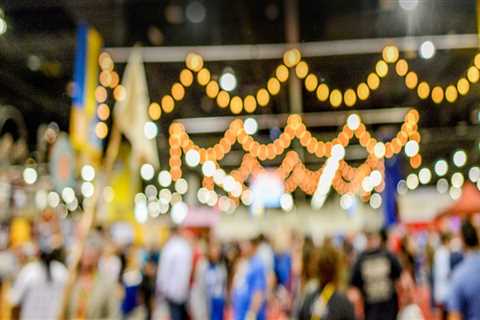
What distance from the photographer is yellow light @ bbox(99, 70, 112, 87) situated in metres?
13.5

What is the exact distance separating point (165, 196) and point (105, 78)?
1191 inches

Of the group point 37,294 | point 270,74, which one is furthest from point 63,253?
point 270,74

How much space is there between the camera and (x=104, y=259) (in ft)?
37.7

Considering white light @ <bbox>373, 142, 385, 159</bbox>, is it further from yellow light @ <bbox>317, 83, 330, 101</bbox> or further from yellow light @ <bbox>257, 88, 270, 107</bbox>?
yellow light @ <bbox>257, 88, 270, 107</bbox>

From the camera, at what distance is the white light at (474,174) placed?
3341 cm

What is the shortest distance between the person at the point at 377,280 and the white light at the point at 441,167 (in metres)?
26.6

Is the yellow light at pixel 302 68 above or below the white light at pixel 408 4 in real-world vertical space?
below

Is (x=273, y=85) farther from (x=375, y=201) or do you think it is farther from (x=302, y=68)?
(x=375, y=201)

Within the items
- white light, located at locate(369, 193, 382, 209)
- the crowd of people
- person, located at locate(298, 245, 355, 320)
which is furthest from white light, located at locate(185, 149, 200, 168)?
white light, located at locate(369, 193, 382, 209)

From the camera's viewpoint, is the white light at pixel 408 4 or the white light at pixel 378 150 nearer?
the white light at pixel 408 4

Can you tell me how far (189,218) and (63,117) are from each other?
19.2ft

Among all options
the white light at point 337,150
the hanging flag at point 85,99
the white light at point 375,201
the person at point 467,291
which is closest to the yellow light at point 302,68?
the hanging flag at point 85,99

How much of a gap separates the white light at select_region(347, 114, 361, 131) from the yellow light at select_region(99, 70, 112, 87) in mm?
6840

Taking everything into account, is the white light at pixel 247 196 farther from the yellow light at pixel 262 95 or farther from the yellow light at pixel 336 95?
the yellow light at pixel 262 95
